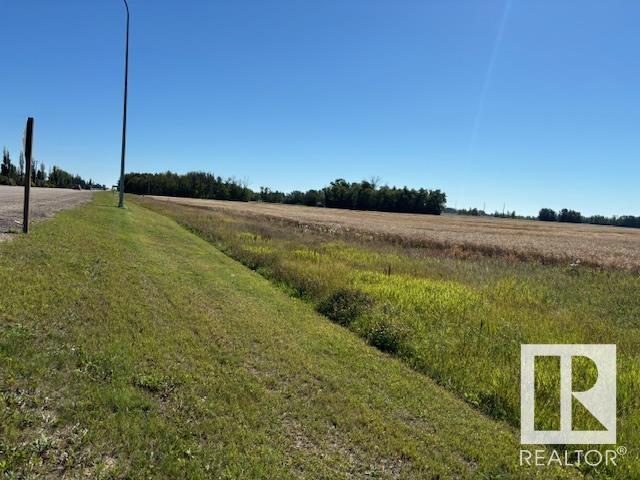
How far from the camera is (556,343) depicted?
23.3 feet

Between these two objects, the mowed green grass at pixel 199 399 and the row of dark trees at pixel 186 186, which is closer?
the mowed green grass at pixel 199 399

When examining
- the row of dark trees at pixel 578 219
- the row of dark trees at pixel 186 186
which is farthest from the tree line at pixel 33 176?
the row of dark trees at pixel 578 219

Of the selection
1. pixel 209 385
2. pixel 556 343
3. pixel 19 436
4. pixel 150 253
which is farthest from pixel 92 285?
pixel 556 343

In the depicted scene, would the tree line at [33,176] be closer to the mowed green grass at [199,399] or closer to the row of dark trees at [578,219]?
the mowed green grass at [199,399]

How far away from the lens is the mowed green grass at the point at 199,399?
10.3 feet

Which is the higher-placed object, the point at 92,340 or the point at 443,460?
the point at 92,340

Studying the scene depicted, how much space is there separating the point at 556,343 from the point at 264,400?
572cm

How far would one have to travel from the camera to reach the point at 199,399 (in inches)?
158

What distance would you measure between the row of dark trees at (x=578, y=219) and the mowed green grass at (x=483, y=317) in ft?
540

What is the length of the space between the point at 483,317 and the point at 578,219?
179m

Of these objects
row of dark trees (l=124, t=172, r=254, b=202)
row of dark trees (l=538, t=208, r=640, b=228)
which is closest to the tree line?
row of dark trees (l=124, t=172, r=254, b=202)

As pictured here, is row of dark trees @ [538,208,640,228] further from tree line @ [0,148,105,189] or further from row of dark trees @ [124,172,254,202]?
tree line @ [0,148,105,189]

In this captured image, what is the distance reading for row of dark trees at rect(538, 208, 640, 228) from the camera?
15443 cm

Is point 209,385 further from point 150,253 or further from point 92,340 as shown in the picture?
point 150,253
